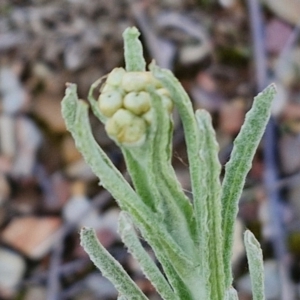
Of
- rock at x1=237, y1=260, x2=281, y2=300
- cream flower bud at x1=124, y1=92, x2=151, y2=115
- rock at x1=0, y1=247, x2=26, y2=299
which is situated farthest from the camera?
rock at x1=0, y1=247, x2=26, y2=299

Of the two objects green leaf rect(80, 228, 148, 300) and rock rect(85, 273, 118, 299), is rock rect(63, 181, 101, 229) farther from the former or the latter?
green leaf rect(80, 228, 148, 300)

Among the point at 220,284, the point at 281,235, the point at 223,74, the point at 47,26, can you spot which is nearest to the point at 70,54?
the point at 47,26

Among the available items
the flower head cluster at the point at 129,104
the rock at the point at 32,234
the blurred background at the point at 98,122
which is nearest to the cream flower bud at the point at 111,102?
the flower head cluster at the point at 129,104

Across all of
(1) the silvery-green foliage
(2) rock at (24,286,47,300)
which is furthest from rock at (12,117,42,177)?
(1) the silvery-green foliage

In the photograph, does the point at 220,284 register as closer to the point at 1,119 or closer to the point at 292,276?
the point at 292,276

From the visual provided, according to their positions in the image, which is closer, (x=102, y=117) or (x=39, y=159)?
(x=102, y=117)

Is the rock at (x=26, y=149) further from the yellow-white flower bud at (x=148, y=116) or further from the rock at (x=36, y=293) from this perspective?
the yellow-white flower bud at (x=148, y=116)

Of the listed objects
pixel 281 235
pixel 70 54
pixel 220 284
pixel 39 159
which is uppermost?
pixel 70 54
